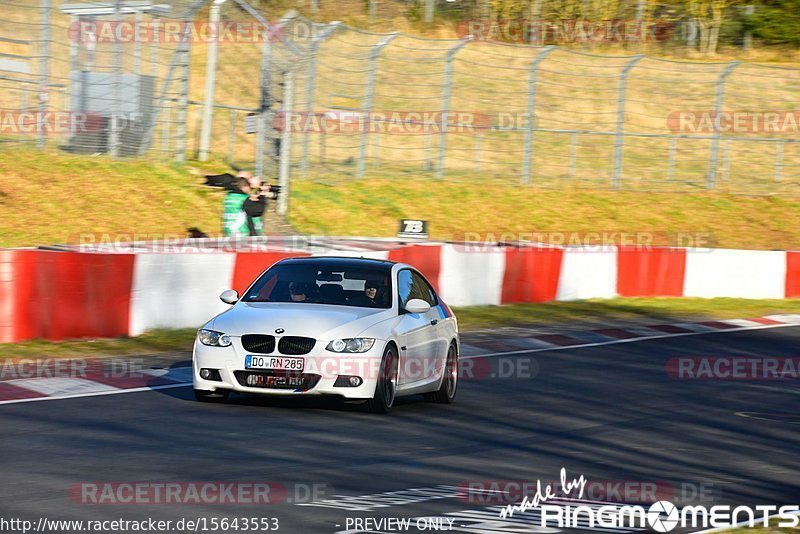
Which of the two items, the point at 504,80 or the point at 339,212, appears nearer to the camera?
the point at 339,212

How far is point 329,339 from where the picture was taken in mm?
10859

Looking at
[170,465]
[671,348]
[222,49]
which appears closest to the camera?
[170,465]

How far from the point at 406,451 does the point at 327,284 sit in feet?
9.65

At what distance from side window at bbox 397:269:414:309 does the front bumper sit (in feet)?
3.56

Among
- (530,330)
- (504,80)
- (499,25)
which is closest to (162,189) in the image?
(530,330)

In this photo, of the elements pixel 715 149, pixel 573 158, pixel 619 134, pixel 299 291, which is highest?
pixel 619 134

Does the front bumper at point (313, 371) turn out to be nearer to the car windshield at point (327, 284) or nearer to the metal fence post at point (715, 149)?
the car windshield at point (327, 284)

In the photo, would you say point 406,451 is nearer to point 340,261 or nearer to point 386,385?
point 386,385

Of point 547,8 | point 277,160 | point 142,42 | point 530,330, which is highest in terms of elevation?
point 547,8

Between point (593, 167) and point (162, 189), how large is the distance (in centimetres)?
1721

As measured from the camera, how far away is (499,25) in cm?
5162

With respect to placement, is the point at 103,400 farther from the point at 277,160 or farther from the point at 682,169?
the point at 682,169

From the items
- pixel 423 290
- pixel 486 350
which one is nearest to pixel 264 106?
pixel 486 350

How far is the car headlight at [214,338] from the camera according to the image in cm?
1095
